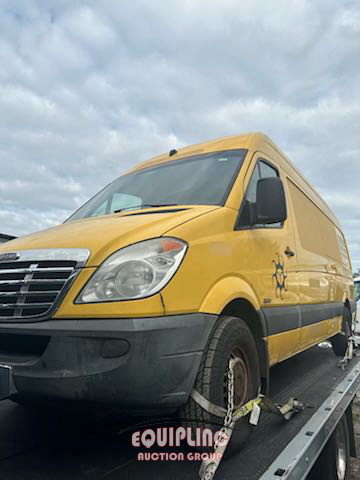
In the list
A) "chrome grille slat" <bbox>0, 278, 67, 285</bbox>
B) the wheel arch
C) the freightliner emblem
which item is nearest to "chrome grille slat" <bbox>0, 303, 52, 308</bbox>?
"chrome grille slat" <bbox>0, 278, 67, 285</bbox>

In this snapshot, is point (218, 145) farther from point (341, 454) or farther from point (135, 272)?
point (341, 454)

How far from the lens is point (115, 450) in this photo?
190 centimetres

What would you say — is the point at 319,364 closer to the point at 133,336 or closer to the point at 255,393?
the point at 255,393

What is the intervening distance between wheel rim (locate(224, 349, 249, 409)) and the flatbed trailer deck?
22 cm

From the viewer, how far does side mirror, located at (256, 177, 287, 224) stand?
8.27 ft

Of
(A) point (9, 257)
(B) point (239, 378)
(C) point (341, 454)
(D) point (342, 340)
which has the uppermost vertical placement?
(A) point (9, 257)

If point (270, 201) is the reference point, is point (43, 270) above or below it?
below

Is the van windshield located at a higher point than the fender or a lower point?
higher

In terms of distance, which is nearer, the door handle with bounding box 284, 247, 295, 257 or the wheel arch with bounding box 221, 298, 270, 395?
the wheel arch with bounding box 221, 298, 270, 395

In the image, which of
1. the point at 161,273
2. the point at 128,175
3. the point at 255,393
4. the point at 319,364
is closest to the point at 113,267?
the point at 161,273

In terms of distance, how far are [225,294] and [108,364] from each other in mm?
740

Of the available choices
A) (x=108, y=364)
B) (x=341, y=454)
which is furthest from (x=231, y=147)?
(x=341, y=454)

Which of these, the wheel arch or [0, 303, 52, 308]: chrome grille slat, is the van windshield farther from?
[0, 303, 52, 308]: chrome grille slat

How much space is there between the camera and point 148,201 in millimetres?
2965
